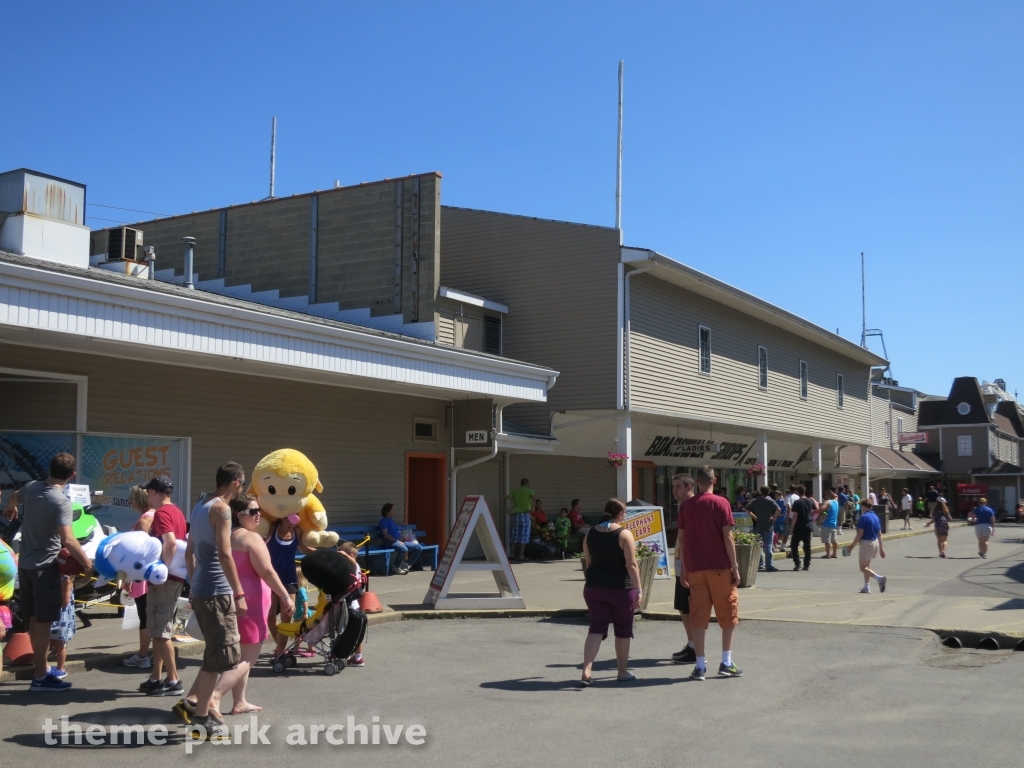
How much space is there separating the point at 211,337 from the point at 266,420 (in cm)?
368

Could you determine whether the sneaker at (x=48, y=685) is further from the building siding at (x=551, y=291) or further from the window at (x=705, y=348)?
the window at (x=705, y=348)

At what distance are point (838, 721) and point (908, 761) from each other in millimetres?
1115

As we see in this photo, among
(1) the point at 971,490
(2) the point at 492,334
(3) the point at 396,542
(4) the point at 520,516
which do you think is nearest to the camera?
(3) the point at 396,542

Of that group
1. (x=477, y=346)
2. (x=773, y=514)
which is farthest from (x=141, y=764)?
(x=477, y=346)

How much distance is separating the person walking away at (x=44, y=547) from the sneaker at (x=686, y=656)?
17.7 ft

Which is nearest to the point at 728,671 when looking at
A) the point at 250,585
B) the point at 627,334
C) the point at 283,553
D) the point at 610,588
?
the point at 610,588

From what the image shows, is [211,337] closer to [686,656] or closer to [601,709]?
[686,656]

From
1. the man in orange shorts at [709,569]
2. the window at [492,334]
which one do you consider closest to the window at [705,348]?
the window at [492,334]

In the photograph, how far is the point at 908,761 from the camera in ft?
20.3

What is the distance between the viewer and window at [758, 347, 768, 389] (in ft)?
95.9

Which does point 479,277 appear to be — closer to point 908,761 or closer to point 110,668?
point 110,668

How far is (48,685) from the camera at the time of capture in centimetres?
777

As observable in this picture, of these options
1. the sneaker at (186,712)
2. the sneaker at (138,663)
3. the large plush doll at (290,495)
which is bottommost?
the sneaker at (138,663)

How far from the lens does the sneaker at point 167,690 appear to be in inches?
302
